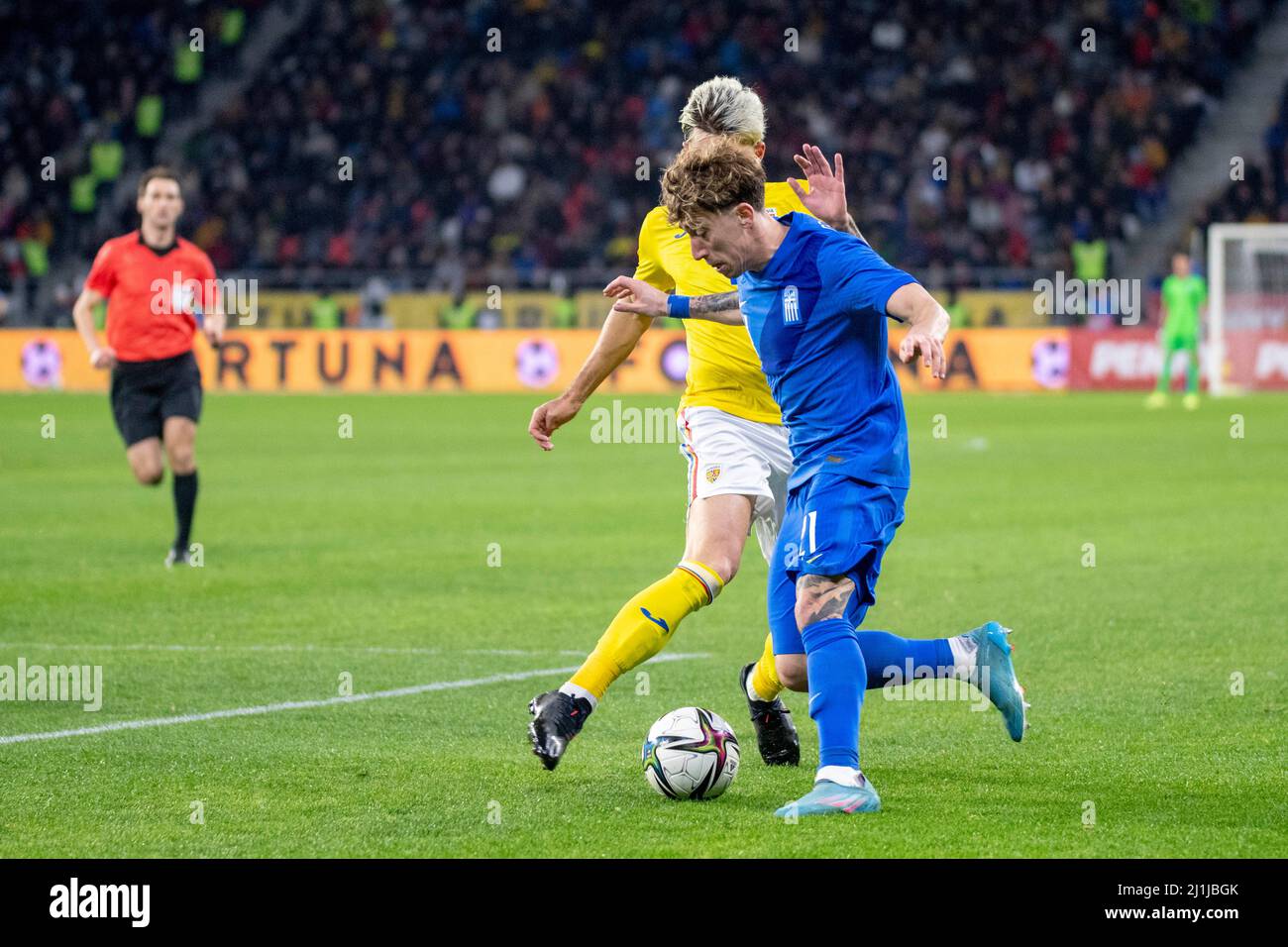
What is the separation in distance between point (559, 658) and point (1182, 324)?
2079cm

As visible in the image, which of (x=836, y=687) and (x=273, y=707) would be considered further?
(x=273, y=707)

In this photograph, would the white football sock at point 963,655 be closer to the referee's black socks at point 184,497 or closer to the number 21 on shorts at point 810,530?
the number 21 on shorts at point 810,530

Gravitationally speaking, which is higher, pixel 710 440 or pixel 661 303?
pixel 661 303

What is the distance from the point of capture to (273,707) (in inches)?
281

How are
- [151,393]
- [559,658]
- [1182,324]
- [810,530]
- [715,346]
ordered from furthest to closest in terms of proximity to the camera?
[1182,324] → [151,393] → [559,658] → [715,346] → [810,530]

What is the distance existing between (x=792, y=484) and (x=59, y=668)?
377cm

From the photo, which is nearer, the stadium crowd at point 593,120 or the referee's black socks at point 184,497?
the referee's black socks at point 184,497

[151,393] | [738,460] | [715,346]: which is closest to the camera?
[738,460]

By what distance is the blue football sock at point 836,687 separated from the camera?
5270 mm

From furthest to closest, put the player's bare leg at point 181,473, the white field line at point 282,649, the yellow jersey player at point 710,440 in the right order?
the player's bare leg at point 181,473 < the white field line at point 282,649 < the yellow jersey player at point 710,440

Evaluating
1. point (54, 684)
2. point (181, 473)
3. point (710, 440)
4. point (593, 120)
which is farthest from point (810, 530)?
point (593, 120)
